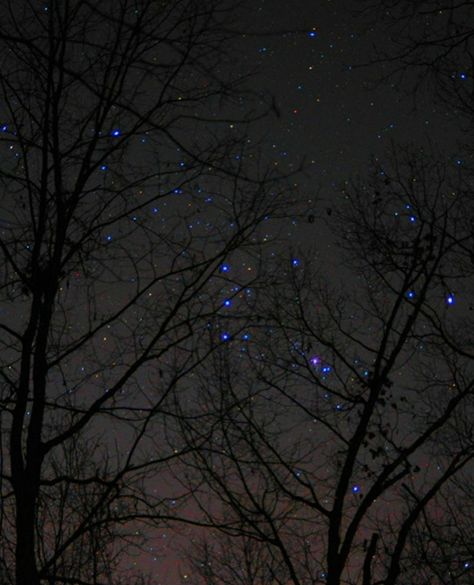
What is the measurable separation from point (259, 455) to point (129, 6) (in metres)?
6.02

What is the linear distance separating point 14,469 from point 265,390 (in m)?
5.34

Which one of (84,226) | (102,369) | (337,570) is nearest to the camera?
(84,226)

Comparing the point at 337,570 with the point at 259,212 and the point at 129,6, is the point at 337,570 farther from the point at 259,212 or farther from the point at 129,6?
the point at 129,6

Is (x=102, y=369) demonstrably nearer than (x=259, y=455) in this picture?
Yes

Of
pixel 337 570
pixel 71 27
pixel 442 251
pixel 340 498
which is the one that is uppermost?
pixel 442 251

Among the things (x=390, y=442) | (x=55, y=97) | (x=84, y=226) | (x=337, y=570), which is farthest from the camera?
(x=390, y=442)

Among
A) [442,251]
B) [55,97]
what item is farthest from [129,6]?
[442,251]

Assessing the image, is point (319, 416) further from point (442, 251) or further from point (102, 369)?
point (102, 369)

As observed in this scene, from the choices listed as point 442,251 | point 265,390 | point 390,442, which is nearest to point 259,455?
point 265,390

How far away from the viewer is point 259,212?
5.18 meters

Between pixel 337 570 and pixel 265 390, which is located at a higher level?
pixel 265 390

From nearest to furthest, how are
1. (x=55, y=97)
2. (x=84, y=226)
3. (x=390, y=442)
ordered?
(x=55, y=97)
(x=84, y=226)
(x=390, y=442)

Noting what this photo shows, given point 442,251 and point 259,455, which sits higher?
point 442,251

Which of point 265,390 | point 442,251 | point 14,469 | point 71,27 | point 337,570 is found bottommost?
point 14,469
